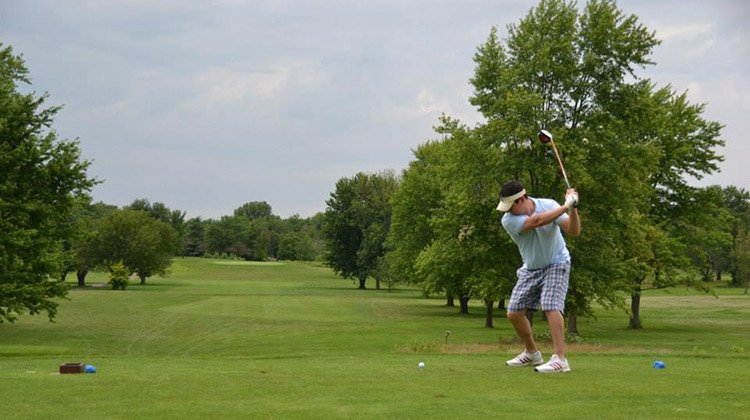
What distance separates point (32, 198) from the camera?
115 ft

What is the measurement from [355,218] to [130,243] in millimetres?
29895

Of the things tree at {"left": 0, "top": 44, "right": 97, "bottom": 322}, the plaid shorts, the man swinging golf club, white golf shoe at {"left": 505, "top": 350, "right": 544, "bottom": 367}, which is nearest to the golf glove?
the man swinging golf club

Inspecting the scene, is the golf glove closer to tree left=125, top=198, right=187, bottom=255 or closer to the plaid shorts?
the plaid shorts

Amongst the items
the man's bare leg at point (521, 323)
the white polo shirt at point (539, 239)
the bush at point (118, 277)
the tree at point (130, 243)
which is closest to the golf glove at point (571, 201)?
the white polo shirt at point (539, 239)

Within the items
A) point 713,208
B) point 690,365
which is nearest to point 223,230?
point 713,208

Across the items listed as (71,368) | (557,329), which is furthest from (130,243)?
(557,329)

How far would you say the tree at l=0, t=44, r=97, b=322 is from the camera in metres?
32.1

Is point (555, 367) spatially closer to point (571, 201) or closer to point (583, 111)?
point (571, 201)

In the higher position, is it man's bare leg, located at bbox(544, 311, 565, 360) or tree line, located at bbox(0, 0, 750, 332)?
tree line, located at bbox(0, 0, 750, 332)

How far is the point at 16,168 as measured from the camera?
3347 cm

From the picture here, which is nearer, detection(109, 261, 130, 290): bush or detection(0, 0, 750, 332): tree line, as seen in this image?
detection(0, 0, 750, 332): tree line

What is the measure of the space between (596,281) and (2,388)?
1068 inches

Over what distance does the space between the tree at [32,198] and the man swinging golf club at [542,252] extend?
2563 centimetres

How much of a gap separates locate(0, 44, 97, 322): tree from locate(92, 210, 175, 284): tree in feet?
223
